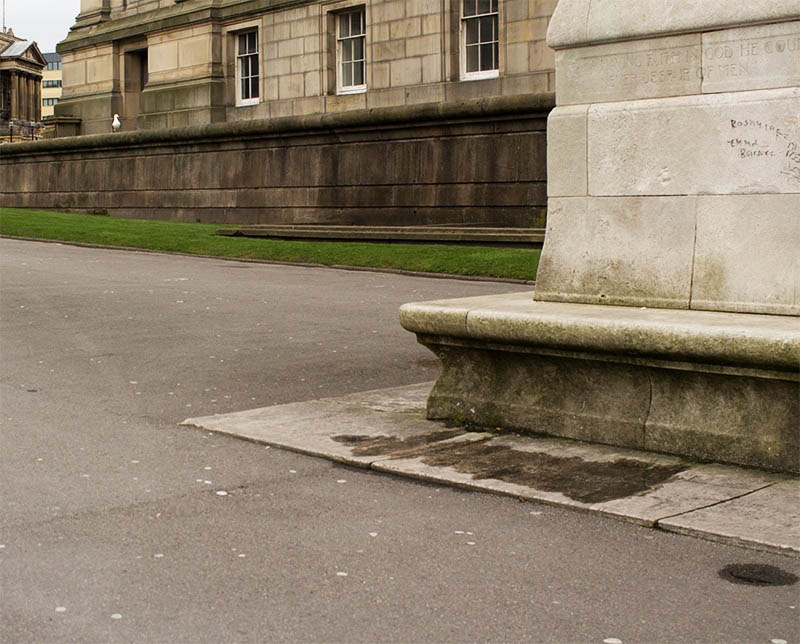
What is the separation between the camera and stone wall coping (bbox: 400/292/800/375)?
6.09m

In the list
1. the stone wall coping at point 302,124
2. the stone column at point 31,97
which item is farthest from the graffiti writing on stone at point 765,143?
the stone column at point 31,97

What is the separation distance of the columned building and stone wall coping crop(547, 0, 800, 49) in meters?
123

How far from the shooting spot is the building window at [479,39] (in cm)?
2789

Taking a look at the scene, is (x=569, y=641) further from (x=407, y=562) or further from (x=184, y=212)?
(x=184, y=212)

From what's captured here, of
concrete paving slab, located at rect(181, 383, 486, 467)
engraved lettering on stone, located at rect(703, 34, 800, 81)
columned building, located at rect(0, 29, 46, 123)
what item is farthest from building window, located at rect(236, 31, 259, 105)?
columned building, located at rect(0, 29, 46, 123)

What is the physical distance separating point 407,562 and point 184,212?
1135 inches

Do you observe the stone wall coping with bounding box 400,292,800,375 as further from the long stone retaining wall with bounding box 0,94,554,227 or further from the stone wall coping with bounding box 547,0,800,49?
the long stone retaining wall with bounding box 0,94,554,227

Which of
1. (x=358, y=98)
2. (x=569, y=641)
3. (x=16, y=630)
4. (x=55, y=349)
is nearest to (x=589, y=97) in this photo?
(x=569, y=641)

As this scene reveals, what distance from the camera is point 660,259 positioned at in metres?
7.37

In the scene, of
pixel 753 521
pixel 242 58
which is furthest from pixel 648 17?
pixel 242 58

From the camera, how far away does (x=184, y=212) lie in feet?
108

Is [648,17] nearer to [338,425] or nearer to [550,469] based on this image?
[550,469]

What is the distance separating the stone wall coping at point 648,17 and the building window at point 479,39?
20363mm

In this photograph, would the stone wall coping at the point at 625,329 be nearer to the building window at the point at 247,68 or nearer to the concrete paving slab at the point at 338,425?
the concrete paving slab at the point at 338,425
